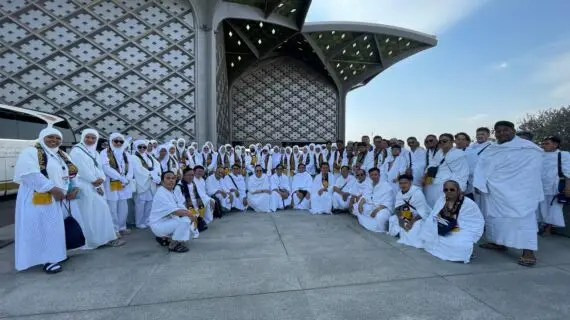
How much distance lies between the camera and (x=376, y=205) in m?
5.12

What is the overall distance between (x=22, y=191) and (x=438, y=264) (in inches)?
179

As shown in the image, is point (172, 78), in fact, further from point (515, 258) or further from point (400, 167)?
point (515, 258)

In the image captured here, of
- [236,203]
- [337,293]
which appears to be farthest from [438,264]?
[236,203]

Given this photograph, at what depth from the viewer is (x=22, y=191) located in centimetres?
312

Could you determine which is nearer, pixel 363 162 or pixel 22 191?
pixel 22 191

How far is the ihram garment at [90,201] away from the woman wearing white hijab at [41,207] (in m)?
0.50

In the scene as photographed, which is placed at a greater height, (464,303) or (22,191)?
(22,191)

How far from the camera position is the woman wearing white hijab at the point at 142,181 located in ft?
16.7

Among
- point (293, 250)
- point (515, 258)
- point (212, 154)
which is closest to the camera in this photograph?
point (515, 258)

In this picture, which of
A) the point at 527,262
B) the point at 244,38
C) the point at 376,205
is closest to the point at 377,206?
the point at 376,205

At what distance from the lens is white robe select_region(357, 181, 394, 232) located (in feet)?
16.0

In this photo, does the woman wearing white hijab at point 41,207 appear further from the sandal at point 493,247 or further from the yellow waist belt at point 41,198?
the sandal at point 493,247

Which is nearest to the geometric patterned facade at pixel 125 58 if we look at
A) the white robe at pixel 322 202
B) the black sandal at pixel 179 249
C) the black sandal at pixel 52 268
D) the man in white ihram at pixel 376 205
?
the white robe at pixel 322 202

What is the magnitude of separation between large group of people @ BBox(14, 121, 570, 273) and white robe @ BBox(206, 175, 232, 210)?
0.9 inches
